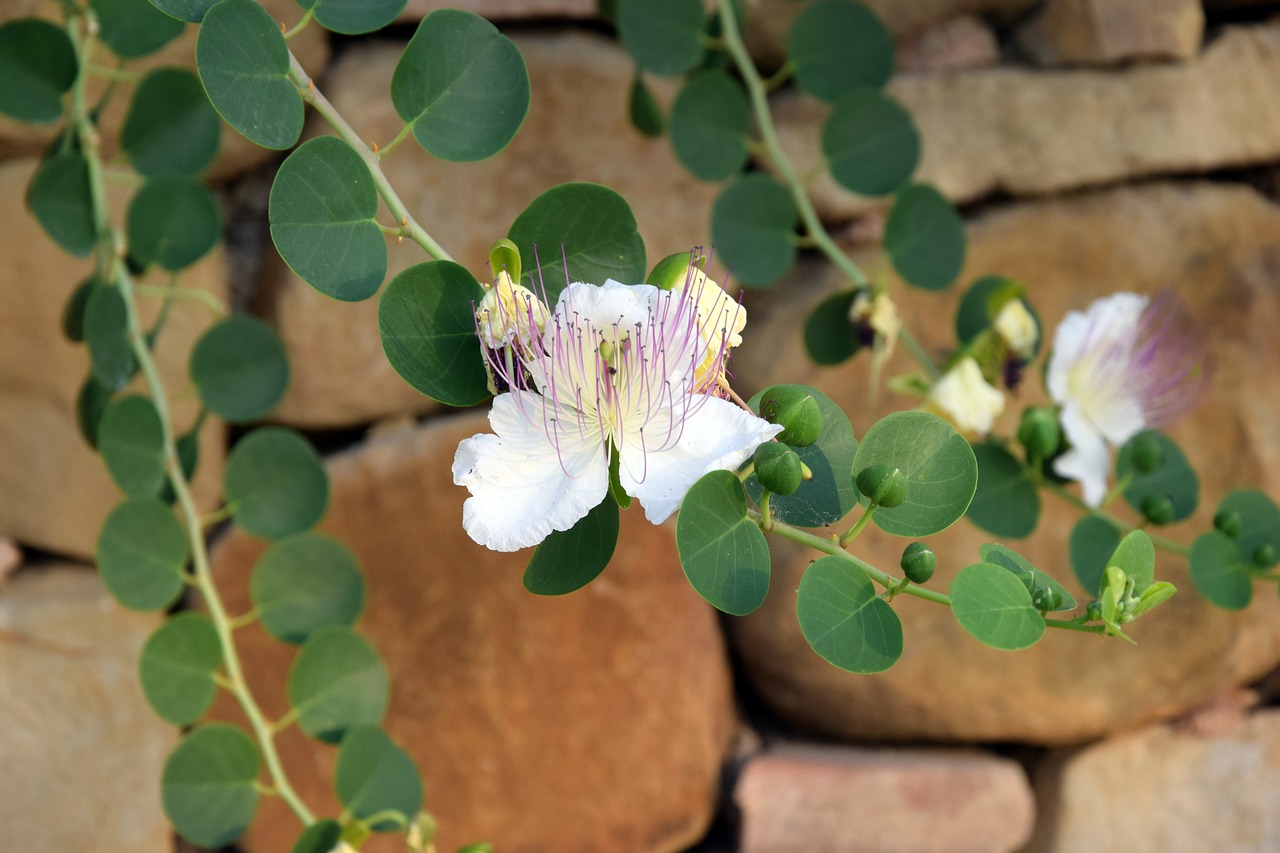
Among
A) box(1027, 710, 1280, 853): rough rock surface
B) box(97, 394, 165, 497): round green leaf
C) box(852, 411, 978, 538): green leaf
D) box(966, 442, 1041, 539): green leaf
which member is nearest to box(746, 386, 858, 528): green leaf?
box(852, 411, 978, 538): green leaf

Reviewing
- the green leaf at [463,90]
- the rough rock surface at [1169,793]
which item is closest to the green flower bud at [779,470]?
the green leaf at [463,90]

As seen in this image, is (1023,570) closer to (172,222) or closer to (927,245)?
(927,245)

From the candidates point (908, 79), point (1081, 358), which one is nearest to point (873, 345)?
point (1081, 358)

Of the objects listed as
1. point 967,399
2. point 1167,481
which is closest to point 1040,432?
point 967,399

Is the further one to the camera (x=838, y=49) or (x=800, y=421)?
(x=838, y=49)

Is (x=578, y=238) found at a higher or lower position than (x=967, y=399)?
higher

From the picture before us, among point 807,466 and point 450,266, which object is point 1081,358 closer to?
point 807,466
